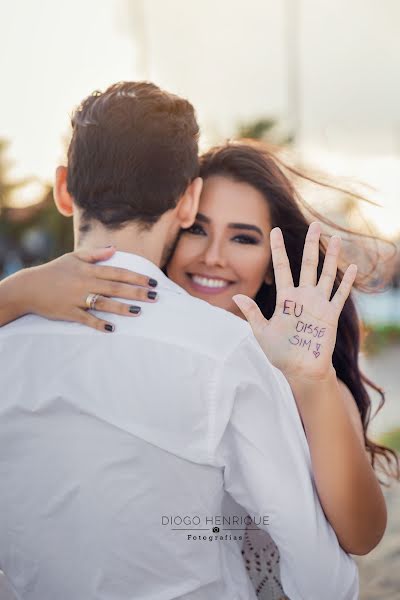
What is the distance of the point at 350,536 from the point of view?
6.13 ft

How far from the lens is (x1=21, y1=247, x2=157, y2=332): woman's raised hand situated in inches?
72.4

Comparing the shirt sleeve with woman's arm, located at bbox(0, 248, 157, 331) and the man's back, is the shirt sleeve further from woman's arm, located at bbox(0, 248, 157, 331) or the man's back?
woman's arm, located at bbox(0, 248, 157, 331)

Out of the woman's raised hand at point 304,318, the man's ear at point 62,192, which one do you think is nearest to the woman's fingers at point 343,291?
the woman's raised hand at point 304,318

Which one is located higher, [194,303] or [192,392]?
[194,303]

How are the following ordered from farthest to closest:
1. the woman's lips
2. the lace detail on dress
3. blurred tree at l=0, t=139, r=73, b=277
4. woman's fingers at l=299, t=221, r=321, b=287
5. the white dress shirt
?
blurred tree at l=0, t=139, r=73, b=277
the woman's lips
the lace detail on dress
woman's fingers at l=299, t=221, r=321, b=287
the white dress shirt

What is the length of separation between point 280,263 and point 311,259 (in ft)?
0.29

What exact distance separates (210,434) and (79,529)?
0.43 meters

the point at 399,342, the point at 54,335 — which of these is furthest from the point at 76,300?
the point at 399,342

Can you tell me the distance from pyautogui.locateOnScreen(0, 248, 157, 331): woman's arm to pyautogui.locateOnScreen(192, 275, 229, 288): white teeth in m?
1.16

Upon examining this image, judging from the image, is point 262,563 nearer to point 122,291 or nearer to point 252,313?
point 252,313

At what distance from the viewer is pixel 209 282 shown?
328cm

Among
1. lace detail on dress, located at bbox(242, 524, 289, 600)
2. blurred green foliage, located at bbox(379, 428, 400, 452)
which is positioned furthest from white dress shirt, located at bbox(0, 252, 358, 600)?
blurred green foliage, located at bbox(379, 428, 400, 452)

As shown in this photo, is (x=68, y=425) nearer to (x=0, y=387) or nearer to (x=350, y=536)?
(x=0, y=387)

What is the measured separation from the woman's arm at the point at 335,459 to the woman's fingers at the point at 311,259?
0.27 metres
